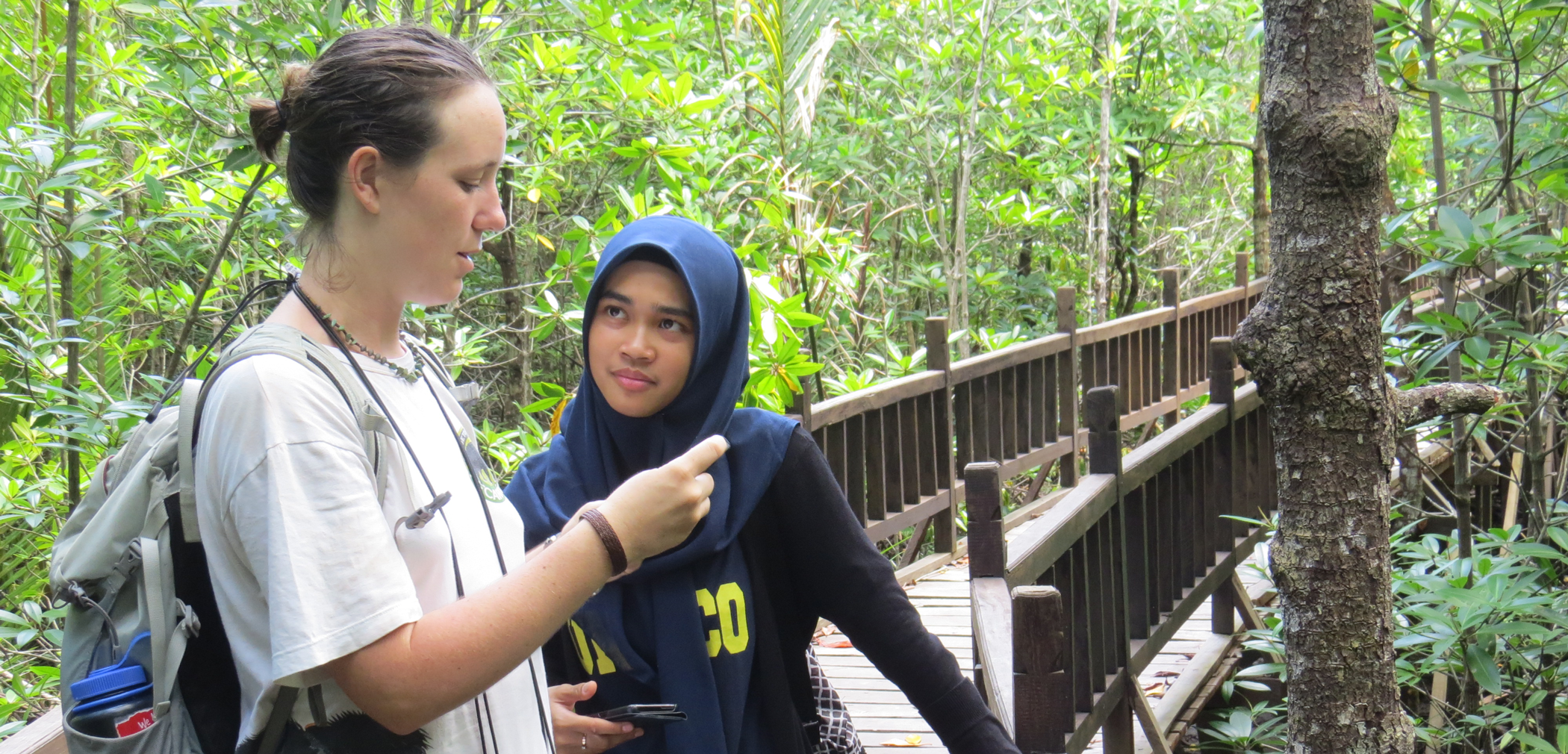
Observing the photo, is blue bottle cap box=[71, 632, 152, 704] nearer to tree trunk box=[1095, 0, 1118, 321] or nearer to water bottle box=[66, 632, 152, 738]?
water bottle box=[66, 632, 152, 738]

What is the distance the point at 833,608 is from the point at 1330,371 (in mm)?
1696

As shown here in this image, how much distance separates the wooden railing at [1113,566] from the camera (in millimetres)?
2221

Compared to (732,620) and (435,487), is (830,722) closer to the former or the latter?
(732,620)

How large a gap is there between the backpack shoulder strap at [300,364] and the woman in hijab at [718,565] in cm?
58

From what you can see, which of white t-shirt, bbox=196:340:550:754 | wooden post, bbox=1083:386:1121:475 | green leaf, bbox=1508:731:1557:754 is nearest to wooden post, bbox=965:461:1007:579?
wooden post, bbox=1083:386:1121:475

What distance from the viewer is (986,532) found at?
99.4 inches

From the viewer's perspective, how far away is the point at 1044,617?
213 centimetres

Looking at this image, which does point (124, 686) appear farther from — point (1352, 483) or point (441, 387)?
point (1352, 483)

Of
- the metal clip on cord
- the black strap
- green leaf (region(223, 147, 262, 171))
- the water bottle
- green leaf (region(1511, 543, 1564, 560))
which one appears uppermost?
green leaf (region(223, 147, 262, 171))

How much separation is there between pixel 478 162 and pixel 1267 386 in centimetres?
228

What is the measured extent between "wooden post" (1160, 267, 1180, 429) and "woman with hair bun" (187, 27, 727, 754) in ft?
24.0

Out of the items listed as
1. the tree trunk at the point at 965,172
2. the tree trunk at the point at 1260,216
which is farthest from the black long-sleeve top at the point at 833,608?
the tree trunk at the point at 1260,216

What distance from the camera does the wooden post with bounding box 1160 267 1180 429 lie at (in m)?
8.01

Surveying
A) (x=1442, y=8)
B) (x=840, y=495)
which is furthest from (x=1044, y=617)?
(x=1442, y=8)
